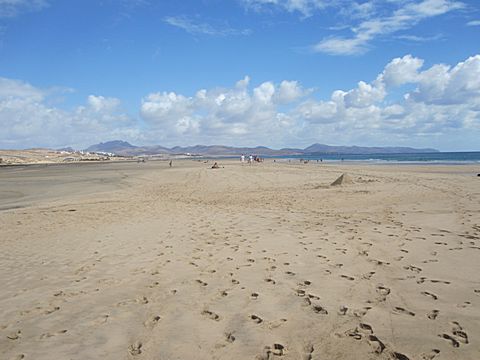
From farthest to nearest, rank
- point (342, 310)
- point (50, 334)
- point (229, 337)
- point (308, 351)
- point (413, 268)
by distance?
point (413, 268) → point (342, 310) → point (50, 334) → point (229, 337) → point (308, 351)

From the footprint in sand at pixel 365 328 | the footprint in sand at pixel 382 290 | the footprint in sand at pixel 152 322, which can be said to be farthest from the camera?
the footprint in sand at pixel 382 290

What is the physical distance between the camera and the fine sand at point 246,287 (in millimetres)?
3770

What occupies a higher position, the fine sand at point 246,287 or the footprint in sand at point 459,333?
the footprint in sand at point 459,333

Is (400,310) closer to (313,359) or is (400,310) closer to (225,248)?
(313,359)

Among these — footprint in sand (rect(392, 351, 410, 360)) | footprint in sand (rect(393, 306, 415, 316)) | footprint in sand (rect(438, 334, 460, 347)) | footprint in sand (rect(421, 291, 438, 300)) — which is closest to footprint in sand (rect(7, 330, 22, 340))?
footprint in sand (rect(392, 351, 410, 360))

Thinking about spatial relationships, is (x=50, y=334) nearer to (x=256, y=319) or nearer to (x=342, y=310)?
(x=256, y=319)

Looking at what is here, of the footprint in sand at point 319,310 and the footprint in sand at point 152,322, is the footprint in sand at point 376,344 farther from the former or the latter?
the footprint in sand at point 152,322

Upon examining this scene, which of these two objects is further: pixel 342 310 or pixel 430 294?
pixel 430 294

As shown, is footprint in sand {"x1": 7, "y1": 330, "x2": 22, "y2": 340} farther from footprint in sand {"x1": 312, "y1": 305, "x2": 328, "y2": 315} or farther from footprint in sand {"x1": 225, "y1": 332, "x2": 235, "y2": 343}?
footprint in sand {"x1": 312, "y1": 305, "x2": 328, "y2": 315}

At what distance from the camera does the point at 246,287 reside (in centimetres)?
541

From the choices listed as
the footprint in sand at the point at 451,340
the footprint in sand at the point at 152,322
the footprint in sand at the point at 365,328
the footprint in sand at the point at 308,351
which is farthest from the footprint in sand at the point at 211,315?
the footprint in sand at the point at 451,340

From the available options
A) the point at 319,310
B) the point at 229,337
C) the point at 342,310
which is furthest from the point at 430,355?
the point at 229,337

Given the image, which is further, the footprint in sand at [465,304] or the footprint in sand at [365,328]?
the footprint in sand at [465,304]

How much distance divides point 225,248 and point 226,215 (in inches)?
164
